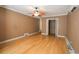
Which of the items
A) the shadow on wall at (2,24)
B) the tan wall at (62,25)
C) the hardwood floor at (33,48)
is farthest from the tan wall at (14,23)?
the tan wall at (62,25)

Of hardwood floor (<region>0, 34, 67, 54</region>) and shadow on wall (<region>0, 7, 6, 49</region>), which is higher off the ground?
shadow on wall (<region>0, 7, 6, 49</region>)

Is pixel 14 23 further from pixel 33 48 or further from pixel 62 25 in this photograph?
pixel 62 25

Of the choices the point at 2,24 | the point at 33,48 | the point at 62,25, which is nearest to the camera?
the point at 33,48

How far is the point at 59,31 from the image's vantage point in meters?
7.98

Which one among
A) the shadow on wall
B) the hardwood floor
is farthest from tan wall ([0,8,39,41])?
the hardwood floor

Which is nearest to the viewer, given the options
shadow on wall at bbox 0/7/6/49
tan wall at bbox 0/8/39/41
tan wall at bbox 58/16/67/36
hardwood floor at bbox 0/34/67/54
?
hardwood floor at bbox 0/34/67/54

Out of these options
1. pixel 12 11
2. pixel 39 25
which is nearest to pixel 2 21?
pixel 12 11

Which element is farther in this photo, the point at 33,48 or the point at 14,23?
the point at 14,23

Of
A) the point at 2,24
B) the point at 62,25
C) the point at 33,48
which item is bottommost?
the point at 33,48

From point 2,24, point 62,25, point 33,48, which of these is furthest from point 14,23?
point 62,25

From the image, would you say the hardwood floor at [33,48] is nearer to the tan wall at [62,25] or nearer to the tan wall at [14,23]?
the tan wall at [14,23]

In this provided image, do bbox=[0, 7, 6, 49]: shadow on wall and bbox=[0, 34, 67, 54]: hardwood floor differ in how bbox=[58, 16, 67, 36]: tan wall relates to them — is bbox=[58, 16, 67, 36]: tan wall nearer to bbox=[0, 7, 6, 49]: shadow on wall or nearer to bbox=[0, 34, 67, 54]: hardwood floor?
bbox=[0, 34, 67, 54]: hardwood floor

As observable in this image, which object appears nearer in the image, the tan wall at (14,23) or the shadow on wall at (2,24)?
the shadow on wall at (2,24)

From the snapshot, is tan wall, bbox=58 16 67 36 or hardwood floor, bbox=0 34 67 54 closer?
hardwood floor, bbox=0 34 67 54
